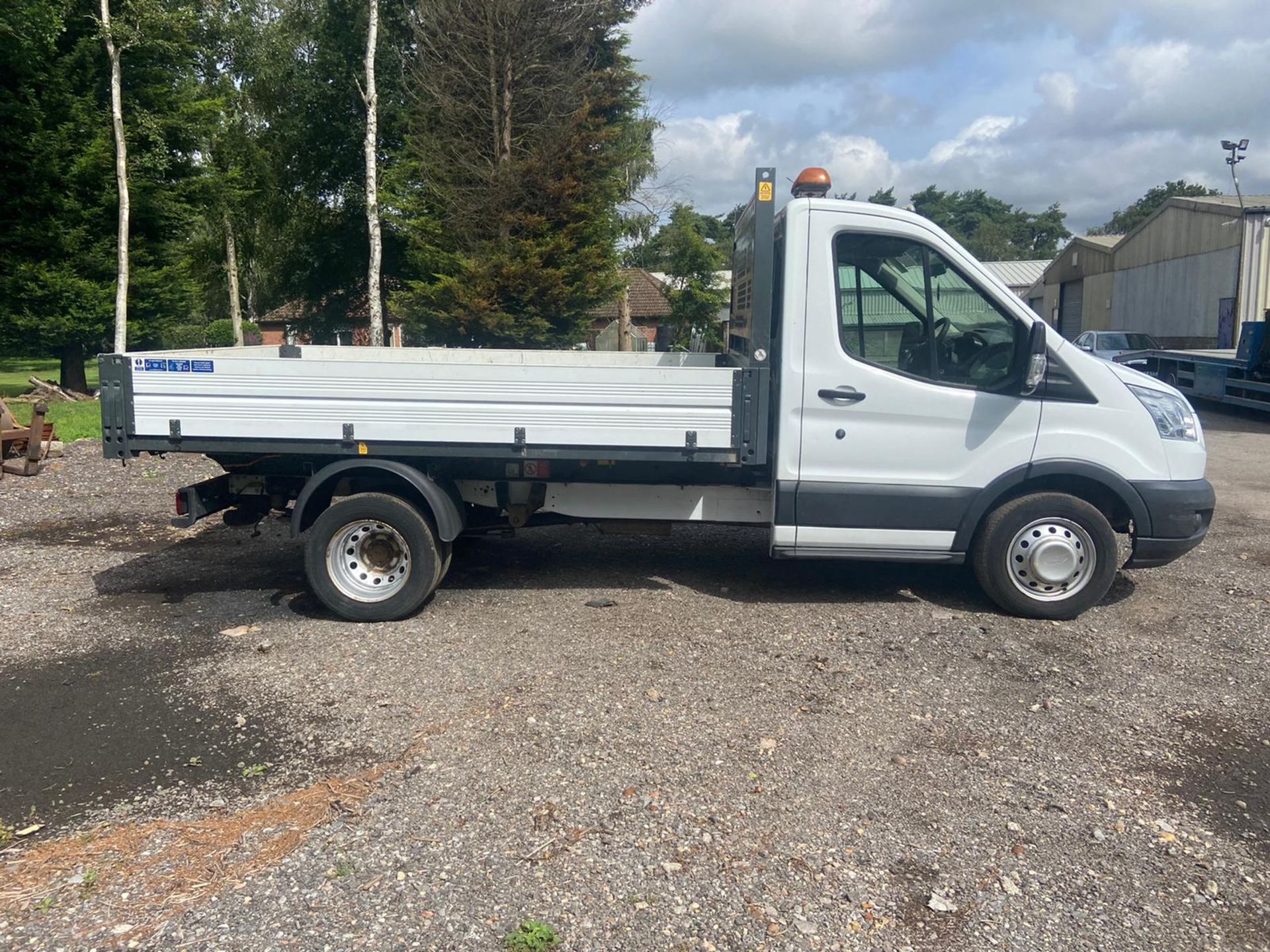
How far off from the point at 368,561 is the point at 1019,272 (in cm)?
6291

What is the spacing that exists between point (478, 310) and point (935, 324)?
1953cm

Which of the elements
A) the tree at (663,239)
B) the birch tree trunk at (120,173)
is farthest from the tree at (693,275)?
the birch tree trunk at (120,173)

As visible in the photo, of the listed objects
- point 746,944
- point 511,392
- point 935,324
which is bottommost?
point 746,944

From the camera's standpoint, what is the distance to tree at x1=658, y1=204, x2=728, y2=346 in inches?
1140

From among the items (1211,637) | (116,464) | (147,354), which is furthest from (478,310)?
(1211,637)

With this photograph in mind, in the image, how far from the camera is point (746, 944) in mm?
3262

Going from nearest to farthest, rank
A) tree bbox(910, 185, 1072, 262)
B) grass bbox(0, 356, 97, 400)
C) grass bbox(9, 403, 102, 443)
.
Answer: grass bbox(9, 403, 102, 443)
grass bbox(0, 356, 97, 400)
tree bbox(910, 185, 1072, 262)

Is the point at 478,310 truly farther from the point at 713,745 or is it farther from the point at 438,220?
the point at 713,745

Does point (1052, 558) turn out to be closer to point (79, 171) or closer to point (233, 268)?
point (79, 171)

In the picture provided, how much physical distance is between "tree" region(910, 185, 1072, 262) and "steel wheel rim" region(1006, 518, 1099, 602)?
103 meters

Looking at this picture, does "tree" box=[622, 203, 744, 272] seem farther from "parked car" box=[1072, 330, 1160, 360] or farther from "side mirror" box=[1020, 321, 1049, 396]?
"side mirror" box=[1020, 321, 1049, 396]

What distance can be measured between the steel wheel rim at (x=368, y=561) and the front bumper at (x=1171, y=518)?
4640 mm

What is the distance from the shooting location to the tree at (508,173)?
81.3 ft

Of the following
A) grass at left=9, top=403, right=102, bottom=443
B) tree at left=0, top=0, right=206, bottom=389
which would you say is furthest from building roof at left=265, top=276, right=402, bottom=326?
grass at left=9, top=403, right=102, bottom=443
